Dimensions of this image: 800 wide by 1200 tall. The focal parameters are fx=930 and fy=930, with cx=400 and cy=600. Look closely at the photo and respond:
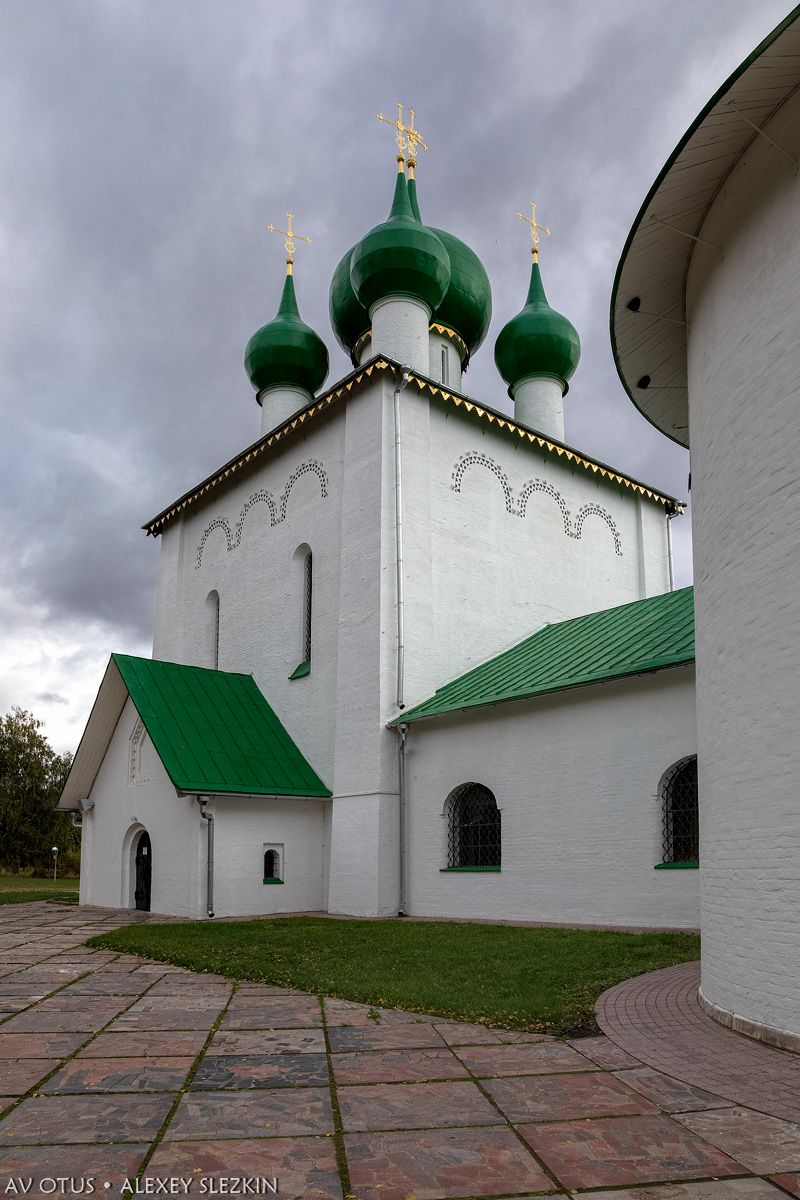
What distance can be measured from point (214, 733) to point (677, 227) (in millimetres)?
10732

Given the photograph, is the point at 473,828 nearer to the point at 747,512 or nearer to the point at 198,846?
the point at 198,846

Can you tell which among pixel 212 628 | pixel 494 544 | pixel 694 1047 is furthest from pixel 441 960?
pixel 212 628

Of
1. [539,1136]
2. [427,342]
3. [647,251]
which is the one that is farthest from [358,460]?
[539,1136]

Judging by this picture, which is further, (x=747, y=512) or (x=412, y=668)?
(x=412, y=668)

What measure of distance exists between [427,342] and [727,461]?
1144cm

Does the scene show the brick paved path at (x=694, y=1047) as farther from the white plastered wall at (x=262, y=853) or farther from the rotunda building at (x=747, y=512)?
the white plastered wall at (x=262, y=853)

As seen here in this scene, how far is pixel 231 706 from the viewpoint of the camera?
1605 centimetres

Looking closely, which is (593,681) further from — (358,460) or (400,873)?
(358,460)

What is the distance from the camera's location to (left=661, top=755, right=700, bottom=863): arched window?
10156 mm

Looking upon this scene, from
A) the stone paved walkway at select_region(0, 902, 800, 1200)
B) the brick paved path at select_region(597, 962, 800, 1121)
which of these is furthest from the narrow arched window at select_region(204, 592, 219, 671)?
the brick paved path at select_region(597, 962, 800, 1121)

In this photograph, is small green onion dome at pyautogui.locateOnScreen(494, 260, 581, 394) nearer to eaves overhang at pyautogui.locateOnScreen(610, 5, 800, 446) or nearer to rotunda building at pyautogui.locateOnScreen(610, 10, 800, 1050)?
eaves overhang at pyautogui.locateOnScreen(610, 5, 800, 446)

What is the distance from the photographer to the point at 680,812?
33.7 ft

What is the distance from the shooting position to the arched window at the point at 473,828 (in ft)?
41.3

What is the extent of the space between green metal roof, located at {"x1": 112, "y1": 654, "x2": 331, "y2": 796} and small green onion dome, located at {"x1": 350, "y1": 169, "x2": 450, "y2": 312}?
761cm
